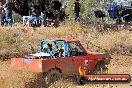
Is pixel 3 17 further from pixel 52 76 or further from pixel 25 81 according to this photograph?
pixel 25 81

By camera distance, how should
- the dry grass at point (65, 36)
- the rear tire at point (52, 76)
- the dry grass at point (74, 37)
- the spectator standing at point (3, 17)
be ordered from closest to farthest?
the rear tire at point (52, 76) < the dry grass at point (74, 37) < the dry grass at point (65, 36) < the spectator standing at point (3, 17)

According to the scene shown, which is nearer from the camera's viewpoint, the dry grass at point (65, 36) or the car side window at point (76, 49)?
the car side window at point (76, 49)

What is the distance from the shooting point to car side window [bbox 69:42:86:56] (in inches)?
616

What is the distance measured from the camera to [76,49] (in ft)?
52.4

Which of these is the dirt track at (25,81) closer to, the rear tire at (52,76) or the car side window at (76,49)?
the rear tire at (52,76)

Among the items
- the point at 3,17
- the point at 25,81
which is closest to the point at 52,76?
the point at 25,81

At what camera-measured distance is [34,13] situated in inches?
989

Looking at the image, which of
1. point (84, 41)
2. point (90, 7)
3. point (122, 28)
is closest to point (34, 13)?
point (84, 41)

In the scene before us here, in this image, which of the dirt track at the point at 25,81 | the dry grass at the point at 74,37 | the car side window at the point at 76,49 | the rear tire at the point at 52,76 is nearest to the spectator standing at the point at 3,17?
the dry grass at the point at 74,37

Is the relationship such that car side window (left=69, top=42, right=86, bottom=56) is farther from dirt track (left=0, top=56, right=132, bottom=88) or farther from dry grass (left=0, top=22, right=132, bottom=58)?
dry grass (left=0, top=22, right=132, bottom=58)

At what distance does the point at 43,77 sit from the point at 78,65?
1.63 metres

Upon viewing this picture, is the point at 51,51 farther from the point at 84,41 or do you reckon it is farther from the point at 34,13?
the point at 34,13

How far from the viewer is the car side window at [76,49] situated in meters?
15.6

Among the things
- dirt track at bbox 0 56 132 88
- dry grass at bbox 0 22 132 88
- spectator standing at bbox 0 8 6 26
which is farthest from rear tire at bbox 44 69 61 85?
spectator standing at bbox 0 8 6 26
